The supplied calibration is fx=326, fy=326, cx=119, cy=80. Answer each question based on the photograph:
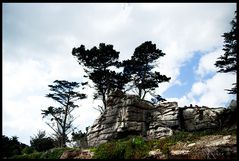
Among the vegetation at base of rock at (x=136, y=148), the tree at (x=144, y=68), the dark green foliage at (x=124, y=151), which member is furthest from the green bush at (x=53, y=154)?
the tree at (x=144, y=68)

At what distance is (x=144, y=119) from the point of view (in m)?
32.0

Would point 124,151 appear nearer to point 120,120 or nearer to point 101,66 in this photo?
point 120,120

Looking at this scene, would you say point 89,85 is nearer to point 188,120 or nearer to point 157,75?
point 157,75

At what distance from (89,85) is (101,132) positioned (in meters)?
10.6

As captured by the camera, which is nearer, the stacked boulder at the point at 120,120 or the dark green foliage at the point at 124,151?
the dark green foliage at the point at 124,151

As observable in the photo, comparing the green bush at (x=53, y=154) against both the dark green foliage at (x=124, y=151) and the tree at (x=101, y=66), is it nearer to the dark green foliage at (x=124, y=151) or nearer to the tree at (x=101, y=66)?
the dark green foliage at (x=124, y=151)

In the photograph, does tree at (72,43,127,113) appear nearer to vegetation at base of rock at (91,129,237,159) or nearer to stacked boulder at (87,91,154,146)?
stacked boulder at (87,91,154,146)

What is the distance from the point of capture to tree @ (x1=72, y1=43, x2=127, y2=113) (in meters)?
39.8

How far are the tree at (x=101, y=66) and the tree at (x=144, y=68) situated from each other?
5.39ft

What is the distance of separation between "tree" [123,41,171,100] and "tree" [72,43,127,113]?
1643 mm

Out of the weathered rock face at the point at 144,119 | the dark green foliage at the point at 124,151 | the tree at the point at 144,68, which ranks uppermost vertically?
the tree at the point at 144,68

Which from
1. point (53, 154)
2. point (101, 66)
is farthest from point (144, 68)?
point (53, 154)

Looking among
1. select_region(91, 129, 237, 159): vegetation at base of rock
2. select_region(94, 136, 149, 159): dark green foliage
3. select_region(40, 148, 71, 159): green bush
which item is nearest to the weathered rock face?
select_region(40, 148, 71, 159): green bush

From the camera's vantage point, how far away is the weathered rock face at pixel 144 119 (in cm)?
3016
